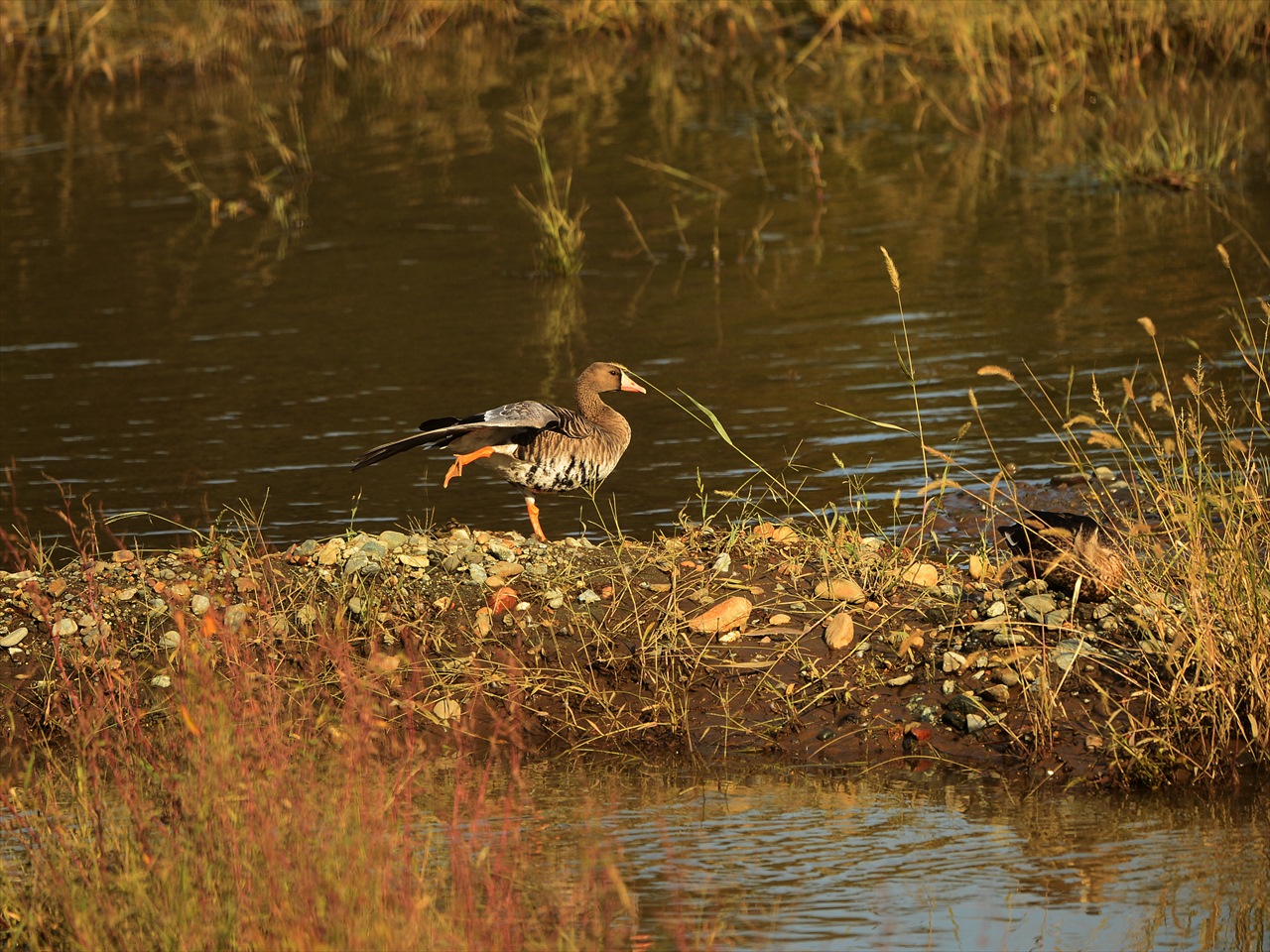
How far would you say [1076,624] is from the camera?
648 cm

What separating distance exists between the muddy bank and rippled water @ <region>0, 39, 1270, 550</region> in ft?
5.10

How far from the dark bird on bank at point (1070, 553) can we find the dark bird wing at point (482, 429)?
2341 mm

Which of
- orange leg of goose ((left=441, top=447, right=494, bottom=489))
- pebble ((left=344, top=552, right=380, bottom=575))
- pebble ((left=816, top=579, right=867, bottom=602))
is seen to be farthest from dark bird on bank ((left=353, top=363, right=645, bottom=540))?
pebble ((left=816, top=579, right=867, bottom=602))

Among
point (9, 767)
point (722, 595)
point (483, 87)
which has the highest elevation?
point (483, 87)

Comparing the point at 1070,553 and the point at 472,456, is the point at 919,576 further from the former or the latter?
the point at 472,456

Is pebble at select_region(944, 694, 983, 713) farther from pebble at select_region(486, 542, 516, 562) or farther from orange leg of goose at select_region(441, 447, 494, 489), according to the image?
orange leg of goose at select_region(441, 447, 494, 489)

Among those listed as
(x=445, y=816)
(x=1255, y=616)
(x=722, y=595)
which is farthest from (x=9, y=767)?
Answer: (x=1255, y=616)

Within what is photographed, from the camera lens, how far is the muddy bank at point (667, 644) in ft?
20.4

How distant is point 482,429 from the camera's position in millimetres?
8445

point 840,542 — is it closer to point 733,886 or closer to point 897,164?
point 733,886

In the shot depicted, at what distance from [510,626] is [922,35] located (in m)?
14.5

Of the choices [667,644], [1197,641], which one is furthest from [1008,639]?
[667,644]

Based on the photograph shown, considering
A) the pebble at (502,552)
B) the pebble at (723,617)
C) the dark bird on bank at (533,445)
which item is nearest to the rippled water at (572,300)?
the dark bird on bank at (533,445)

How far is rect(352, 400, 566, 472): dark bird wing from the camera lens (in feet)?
26.0
